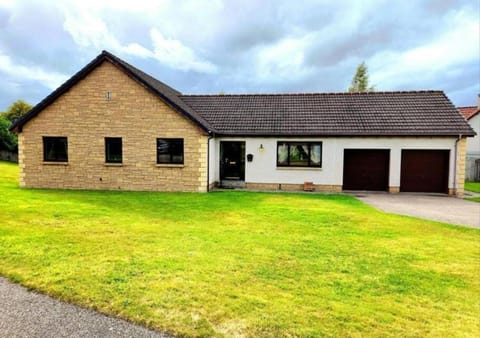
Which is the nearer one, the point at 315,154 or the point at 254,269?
the point at 254,269

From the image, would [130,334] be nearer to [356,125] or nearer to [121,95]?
[121,95]

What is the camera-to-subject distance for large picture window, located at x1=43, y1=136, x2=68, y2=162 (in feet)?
49.8

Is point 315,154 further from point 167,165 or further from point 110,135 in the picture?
point 110,135

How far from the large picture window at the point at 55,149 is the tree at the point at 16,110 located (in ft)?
94.8

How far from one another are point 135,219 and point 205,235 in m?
2.66

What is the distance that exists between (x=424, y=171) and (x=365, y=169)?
301 centimetres

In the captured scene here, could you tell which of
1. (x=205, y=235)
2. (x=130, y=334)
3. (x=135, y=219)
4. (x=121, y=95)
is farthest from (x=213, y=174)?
(x=130, y=334)

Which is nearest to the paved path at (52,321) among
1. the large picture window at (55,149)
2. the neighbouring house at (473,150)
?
the large picture window at (55,149)

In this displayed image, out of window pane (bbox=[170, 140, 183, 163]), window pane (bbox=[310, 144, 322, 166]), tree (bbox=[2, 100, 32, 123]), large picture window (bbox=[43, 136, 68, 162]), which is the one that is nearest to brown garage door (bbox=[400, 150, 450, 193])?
window pane (bbox=[310, 144, 322, 166])

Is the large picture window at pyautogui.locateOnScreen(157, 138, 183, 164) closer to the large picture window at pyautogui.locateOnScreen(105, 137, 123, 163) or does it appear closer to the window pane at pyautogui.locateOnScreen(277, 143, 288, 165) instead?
the large picture window at pyautogui.locateOnScreen(105, 137, 123, 163)

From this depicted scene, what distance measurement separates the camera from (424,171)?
51.7 feet

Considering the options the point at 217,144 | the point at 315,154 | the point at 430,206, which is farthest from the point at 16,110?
the point at 430,206

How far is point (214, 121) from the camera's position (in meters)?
17.4

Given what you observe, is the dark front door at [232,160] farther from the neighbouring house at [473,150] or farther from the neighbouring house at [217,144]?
the neighbouring house at [473,150]
